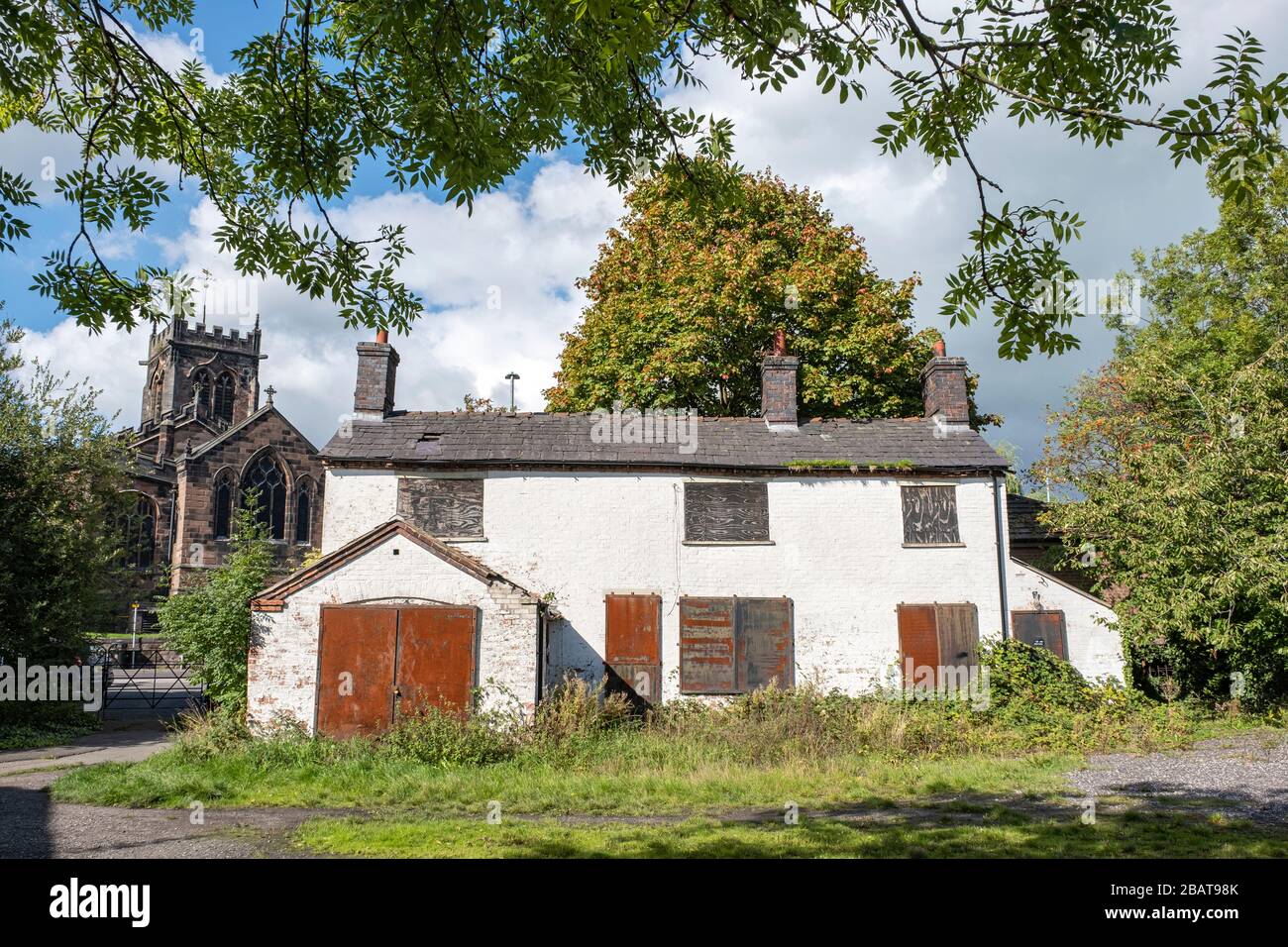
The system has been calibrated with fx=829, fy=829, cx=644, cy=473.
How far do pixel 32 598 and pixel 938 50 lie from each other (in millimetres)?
20374

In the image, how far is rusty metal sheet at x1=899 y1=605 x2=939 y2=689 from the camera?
55.5 feet

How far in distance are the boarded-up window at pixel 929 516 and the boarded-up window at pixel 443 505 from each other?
9.09 meters

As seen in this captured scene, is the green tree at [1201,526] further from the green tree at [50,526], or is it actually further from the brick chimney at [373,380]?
the green tree at [50,526]

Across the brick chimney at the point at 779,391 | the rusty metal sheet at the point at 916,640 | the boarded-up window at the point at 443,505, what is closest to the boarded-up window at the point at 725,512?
the brick chimney at the point at 779,391

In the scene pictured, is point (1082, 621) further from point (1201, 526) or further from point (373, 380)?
point (373, 380)

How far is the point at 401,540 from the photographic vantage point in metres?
14.4

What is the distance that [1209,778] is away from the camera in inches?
474

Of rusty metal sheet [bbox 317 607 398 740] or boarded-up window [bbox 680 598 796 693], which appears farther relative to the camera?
boarded-up window [bbox 680 598 796 693]

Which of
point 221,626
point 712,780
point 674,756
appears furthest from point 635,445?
point 221,626

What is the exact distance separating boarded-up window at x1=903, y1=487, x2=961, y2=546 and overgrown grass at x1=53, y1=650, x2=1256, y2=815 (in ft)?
10.3

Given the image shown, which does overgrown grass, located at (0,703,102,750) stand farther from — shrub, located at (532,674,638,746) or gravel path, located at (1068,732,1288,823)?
gravel path, located at (1068,732,1288,823)

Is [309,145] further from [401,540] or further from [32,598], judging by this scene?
[32,598]

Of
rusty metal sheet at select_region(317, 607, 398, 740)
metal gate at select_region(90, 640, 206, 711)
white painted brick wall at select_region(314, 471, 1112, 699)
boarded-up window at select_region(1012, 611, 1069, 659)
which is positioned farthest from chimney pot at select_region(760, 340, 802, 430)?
metal gate at select_region(90, 640, 206, 711)
